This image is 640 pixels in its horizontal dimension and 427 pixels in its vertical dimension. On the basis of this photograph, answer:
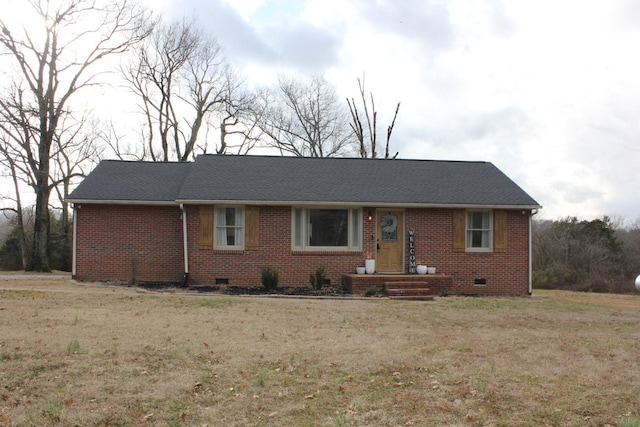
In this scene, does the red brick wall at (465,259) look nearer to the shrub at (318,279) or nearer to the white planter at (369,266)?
the white planter at (369,266)

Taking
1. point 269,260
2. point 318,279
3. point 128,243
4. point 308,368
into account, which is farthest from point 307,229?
point 308,368

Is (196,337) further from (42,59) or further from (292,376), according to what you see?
(42,59)

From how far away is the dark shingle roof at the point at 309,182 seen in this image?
15633mm

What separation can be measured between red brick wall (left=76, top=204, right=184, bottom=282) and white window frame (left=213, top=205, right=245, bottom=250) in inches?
56.1

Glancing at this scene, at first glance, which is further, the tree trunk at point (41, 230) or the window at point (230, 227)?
the tree trunk at point (41, 230)

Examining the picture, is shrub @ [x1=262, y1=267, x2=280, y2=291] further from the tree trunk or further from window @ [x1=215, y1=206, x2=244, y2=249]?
the tree trunk

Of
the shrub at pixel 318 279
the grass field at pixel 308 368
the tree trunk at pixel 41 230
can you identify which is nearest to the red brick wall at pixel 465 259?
the shrub at pixel 318 279

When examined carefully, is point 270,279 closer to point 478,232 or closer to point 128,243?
point 128,243

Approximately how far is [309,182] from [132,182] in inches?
223

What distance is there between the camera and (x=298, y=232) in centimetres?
1576

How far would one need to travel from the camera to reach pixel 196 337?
796 centimetres

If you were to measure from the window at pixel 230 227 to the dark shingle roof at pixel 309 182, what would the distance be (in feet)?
1.73

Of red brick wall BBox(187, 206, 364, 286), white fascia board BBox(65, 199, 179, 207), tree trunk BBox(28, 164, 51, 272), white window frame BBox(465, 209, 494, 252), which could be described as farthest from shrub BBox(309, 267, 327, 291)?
tree trunk BBox(28, 164, 51, 272)

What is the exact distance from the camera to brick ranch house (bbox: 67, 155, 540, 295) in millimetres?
15469
